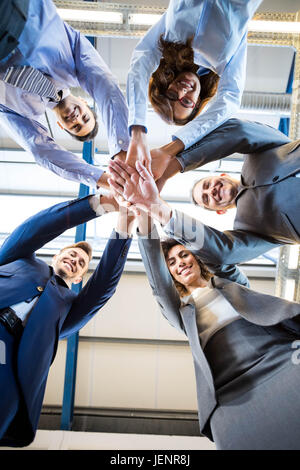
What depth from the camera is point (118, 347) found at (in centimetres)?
310

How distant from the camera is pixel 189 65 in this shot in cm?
139

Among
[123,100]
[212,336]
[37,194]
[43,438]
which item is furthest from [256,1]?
[43,438]

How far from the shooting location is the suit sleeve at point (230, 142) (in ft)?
4.19

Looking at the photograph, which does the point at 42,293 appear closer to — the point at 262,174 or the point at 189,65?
the point at 262,174

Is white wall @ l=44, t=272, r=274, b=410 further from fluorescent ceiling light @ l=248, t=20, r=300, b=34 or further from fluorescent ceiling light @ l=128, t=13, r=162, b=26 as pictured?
fluorescent ceiling light @ l=248, t=20, r=300, b=34

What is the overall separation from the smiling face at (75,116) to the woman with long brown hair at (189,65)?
43 cm

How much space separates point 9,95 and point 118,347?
2.49 m

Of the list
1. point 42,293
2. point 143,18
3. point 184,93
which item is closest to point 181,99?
point 184,93

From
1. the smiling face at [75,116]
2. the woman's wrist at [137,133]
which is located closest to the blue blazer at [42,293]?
the woman's wrist at [137,133]

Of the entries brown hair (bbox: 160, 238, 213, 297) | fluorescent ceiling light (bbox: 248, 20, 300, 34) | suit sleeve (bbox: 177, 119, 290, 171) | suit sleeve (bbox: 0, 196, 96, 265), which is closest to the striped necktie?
suit sleeve (bbox: 0, 196, 96, 265)

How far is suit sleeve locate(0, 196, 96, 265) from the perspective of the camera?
1.42 meters

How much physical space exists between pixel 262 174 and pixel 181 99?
20.4 inches

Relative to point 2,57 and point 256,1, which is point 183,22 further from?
point 2,57

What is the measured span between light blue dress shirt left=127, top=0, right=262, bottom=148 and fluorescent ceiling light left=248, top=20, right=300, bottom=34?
639 millimetres
